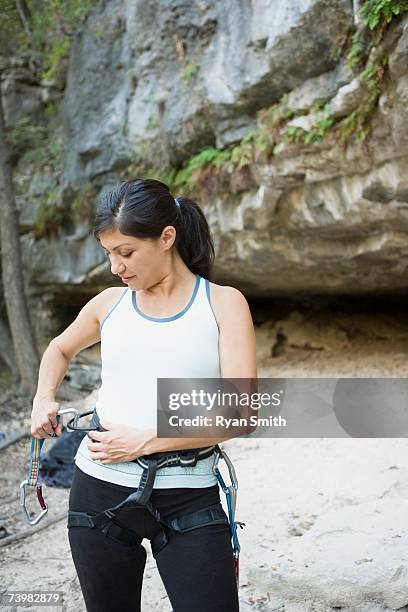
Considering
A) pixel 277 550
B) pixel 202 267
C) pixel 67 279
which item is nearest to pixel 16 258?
pixel 67 279

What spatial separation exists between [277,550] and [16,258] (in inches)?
284

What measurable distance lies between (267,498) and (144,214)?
3.32 meters

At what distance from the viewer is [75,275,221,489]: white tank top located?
1.83 meters

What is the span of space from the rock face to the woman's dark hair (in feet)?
10.5

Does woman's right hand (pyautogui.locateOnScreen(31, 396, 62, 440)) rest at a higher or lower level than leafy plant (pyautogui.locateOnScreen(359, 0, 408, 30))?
lower

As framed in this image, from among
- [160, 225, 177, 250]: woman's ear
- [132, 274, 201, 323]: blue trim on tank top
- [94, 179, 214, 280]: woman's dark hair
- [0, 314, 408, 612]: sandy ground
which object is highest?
[94, 179, 214, 280]: woman's dark hair

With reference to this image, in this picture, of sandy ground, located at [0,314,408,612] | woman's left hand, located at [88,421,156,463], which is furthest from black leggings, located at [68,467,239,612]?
sandy ground, located at [0,314,408,612]

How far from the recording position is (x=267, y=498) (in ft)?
15.0

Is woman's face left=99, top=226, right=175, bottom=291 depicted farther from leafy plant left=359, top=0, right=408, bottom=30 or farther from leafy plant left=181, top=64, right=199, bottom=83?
leafy plant left=181, top=64, right=199, bottom=83

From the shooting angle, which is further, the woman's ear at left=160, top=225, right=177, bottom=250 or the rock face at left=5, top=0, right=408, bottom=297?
the rock face at left=5, top=0, right=408, bottom=297

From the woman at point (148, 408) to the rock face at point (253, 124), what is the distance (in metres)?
3.41

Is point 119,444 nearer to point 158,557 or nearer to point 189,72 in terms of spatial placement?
point 158,557

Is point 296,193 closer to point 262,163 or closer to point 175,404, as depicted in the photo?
point 262,163

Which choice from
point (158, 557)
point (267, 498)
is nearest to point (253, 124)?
point (267, 498)
